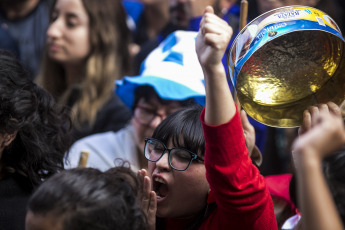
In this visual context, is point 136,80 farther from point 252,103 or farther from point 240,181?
point 240,181

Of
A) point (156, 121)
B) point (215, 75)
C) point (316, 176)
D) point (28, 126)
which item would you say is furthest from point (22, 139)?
point (316, 176)

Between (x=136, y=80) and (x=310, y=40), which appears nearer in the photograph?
(x=310, y=40)

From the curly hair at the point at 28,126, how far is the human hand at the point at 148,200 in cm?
48

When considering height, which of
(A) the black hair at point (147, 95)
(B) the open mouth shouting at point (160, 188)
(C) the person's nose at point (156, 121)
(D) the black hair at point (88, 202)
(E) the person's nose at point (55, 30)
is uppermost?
(E) the person's nose at point (55, 30)

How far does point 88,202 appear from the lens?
1402 mm

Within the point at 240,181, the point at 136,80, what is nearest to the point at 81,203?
the point at 240,181

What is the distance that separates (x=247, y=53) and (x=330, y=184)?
1.40 feet

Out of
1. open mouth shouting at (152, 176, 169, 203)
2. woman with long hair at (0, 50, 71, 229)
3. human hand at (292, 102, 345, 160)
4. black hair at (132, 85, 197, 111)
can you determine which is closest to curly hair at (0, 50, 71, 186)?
woman with long hair at (0, 50, 71, 229)

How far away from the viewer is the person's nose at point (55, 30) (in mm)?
3254

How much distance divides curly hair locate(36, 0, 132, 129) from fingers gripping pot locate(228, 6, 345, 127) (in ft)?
5.32

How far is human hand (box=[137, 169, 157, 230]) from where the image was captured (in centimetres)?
164

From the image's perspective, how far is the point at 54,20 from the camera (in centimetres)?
335

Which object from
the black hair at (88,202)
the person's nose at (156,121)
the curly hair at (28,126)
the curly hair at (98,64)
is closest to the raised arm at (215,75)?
the black hair at (88,202)

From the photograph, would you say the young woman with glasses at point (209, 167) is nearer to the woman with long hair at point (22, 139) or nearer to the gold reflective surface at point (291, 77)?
the gold reflective surface at point (291, 77)
